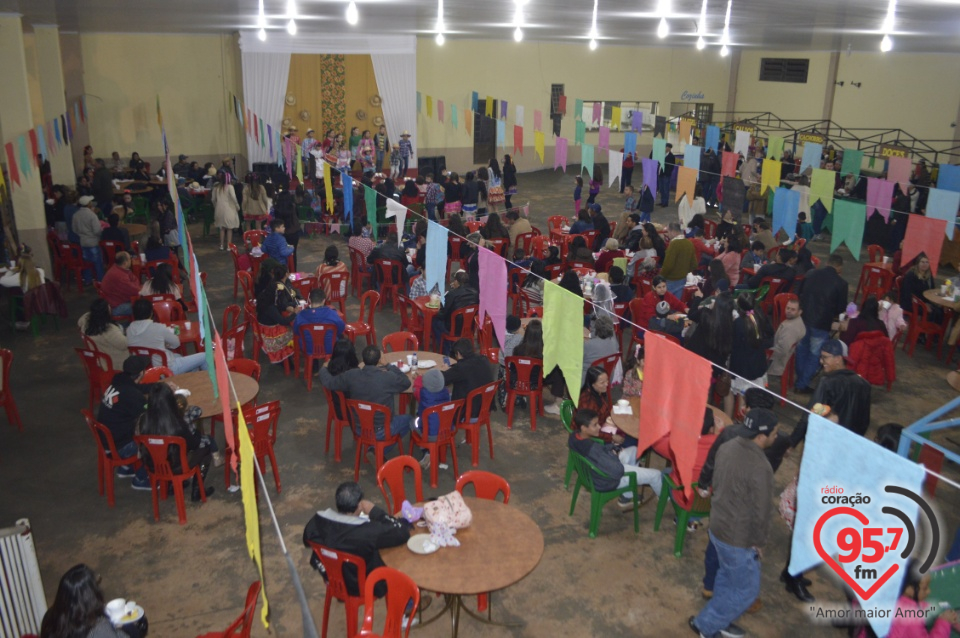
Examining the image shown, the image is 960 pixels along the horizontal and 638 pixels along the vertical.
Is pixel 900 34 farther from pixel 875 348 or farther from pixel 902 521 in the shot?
pixel 902 521

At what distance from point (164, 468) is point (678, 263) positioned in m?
6.85

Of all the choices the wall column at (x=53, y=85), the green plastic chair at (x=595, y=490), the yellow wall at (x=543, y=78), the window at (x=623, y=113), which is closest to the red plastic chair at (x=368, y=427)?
the green plastic chair at (x=595, y=490)

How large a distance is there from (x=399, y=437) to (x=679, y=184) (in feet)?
25.0

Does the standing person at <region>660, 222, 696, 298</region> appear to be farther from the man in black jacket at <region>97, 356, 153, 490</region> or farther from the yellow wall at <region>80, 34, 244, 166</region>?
the yellow wall at <region>80, 34, 244, 166</region>

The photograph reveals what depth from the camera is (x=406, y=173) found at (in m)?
20.3

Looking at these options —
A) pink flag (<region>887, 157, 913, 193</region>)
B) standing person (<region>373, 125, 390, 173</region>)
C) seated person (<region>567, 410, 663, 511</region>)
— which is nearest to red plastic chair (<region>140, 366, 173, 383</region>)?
seated person (<region>567, 410, 663, 511</region>)

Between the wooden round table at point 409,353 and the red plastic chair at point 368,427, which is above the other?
the wooden round table at point 409,353

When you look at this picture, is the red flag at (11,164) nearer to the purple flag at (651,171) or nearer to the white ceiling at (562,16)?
the white ceiling at (562,16)

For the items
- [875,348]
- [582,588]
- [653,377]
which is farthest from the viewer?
[875,348]

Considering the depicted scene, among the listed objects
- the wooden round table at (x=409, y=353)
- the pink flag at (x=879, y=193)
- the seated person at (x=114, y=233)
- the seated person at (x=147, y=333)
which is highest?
the pink flag at (x=879, y=193)

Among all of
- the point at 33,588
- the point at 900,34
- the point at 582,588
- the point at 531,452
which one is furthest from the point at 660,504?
the point at 900,34

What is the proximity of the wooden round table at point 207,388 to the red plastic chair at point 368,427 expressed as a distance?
921 millimetres

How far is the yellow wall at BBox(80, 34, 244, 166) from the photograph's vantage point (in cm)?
1867

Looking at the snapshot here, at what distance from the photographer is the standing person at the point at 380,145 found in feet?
66.5
